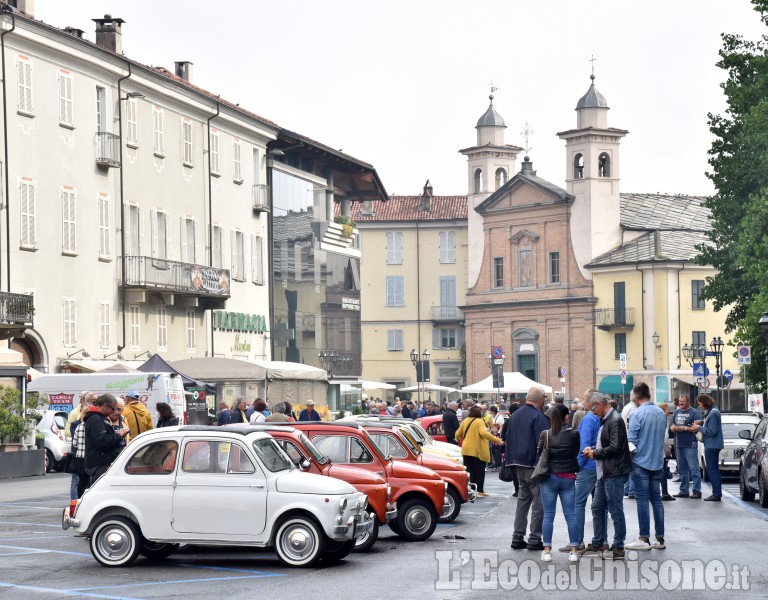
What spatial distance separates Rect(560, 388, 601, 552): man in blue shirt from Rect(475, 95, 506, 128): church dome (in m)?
89.1

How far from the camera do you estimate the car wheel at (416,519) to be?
19141 millimetres

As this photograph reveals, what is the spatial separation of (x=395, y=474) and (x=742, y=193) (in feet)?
91.7

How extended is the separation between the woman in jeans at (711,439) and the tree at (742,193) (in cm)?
1257

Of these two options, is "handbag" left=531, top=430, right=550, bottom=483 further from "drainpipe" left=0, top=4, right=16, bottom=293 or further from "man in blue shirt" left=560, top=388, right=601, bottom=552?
"drainpipe" left=0, top=4, right=16, bottom=293

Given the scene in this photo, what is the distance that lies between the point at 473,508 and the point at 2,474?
1246 centimetres

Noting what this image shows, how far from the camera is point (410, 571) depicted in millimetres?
15305

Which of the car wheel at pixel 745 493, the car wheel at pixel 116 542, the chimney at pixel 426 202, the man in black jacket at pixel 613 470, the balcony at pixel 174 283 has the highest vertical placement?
the chimney at pixel 426 202

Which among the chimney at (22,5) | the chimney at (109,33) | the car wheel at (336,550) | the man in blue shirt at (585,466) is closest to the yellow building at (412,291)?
the chimney at (109,33)

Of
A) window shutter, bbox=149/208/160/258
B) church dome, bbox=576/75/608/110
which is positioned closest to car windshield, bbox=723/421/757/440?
window shutter, bbox=149/208/160/258

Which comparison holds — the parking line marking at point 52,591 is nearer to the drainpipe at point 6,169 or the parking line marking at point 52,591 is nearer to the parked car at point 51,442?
the parked car at point 51,442

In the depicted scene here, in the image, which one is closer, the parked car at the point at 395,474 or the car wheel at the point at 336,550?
the car wheel at the point at 336,550

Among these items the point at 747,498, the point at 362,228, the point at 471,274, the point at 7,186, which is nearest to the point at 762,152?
the point at 747,498

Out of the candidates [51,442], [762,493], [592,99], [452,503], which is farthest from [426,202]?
[452,503]

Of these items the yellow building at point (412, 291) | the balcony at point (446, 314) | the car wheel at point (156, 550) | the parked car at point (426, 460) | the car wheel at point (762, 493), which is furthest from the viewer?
the yellow building at point (412, 291)
